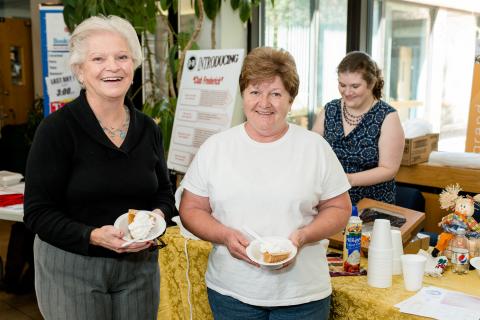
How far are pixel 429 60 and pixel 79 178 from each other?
307cm

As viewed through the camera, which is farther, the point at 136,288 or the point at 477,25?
the point at 477,25

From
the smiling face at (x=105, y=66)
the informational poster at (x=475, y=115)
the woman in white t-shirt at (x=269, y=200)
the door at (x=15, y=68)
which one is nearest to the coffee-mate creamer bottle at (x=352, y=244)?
the woman in white t-shirt at (x=269, y=200)

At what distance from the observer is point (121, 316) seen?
61.2 inches

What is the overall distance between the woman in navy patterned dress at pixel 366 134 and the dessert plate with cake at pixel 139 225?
119 cm

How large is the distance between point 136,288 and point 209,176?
38cm

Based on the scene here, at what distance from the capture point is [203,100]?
336 cm

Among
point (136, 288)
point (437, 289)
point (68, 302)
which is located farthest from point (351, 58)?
point (68, 302)

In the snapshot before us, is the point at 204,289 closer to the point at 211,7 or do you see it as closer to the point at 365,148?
the point at 365,148

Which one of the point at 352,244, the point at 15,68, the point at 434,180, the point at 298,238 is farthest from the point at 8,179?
the point at 15,68

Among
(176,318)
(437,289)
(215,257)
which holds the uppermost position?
(215,257)

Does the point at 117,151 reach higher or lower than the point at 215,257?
higher

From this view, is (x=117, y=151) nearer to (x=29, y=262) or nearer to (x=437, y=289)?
(x=437, y=289)

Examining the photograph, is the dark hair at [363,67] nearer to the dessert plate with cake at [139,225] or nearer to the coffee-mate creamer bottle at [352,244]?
the coffee-mate creamer bottle at [352,244]

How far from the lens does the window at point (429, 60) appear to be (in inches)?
145
